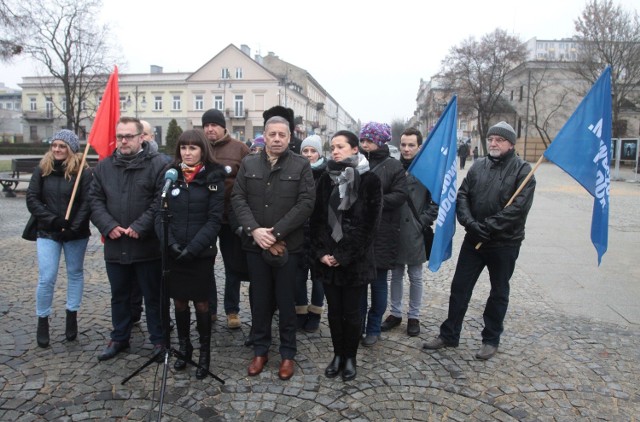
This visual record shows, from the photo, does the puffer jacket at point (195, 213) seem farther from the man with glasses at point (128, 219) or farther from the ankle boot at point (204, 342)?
the ankle boot at point (204, 342)

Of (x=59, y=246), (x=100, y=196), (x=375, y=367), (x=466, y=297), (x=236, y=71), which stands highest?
(x=236, y=71)

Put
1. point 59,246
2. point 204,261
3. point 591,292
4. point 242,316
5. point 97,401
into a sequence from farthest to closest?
point 591,292, point 242,316, point 59,246, point 204,261, point 97,401

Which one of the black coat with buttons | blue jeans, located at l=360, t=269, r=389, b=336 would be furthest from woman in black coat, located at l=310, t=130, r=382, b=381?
blue jeans, located at l=360, t=269, r=389, b=336

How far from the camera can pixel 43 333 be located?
4.50 m

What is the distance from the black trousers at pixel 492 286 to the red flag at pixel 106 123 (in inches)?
145

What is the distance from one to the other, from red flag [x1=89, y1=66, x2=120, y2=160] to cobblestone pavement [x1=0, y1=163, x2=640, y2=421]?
1.83 m

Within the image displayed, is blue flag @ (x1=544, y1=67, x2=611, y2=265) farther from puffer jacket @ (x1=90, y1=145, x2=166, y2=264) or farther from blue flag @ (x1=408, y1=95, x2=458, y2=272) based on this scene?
puffer jacket @ (x1=90, y1=145, x2=166, y2=264)

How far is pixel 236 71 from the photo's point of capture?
66375mm

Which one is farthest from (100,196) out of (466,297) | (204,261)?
(466,297)

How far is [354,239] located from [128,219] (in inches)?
76.3

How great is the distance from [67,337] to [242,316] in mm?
1731

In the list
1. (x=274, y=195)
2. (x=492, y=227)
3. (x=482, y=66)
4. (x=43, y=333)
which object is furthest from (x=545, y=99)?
(x=43, y=333)

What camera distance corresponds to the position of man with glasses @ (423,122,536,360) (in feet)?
13.9

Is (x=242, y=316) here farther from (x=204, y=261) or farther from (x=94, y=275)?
(x=94, y=275)
